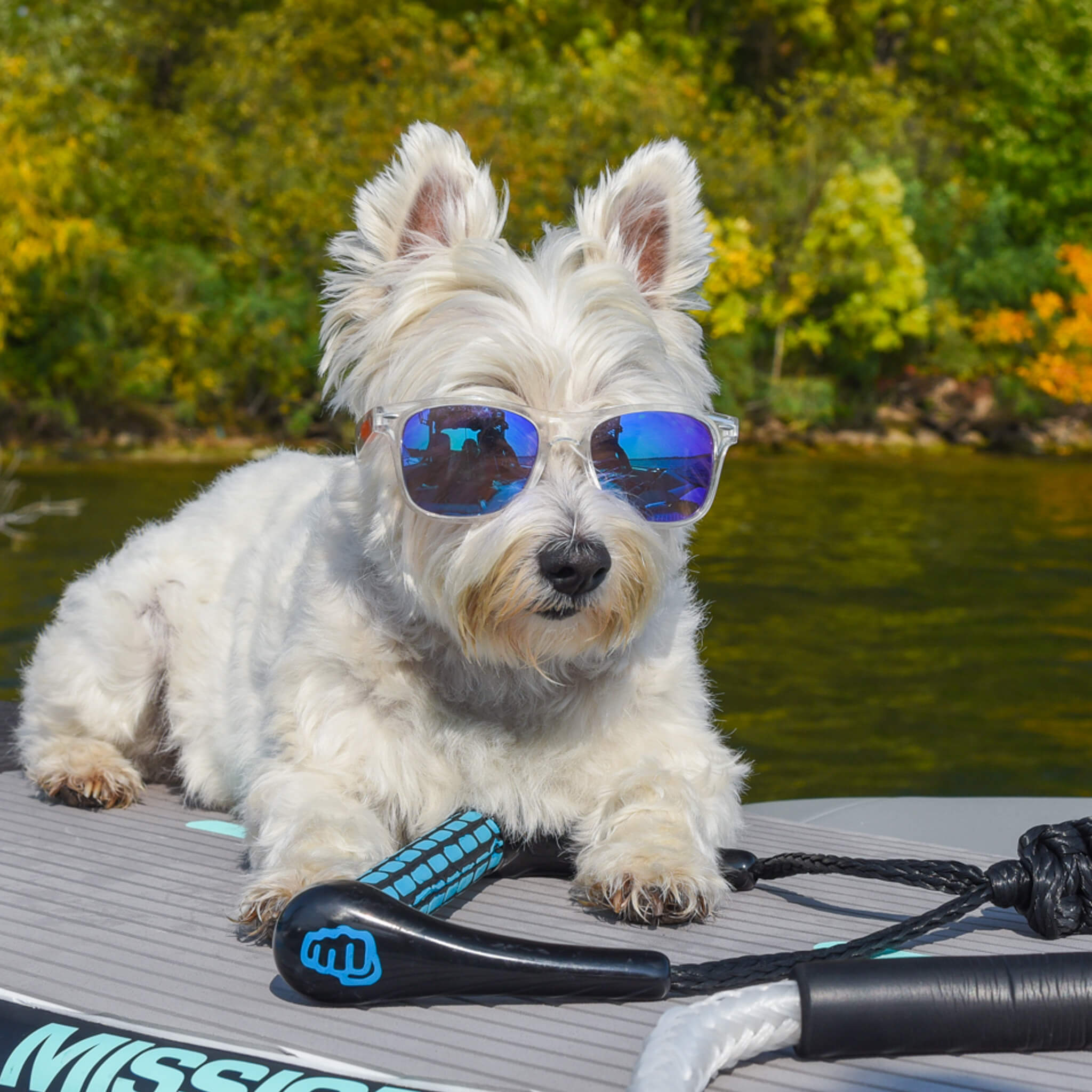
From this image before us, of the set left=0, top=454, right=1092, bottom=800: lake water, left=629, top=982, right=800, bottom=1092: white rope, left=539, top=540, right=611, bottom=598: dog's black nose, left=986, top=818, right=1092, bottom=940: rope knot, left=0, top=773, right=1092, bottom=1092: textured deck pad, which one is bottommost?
left=0, top=454, right=1092, bottom=800: lake water

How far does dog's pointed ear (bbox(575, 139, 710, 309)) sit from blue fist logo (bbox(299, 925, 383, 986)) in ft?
5.56

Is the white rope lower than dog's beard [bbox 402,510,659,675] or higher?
lower

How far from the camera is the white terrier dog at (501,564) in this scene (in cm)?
278

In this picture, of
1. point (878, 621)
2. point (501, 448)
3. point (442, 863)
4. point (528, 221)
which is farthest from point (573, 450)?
point (528, 221)

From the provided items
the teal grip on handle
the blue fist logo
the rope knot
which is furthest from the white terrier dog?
the rope knot

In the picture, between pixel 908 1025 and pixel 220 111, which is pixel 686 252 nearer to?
pixel 908 1025

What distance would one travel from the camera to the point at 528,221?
28172mm

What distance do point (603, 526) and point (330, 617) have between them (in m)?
0.72

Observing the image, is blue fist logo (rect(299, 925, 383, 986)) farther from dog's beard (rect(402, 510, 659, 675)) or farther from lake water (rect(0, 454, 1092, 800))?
lake water (rect(0, 454, 1092, 800))

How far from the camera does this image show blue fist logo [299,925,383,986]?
2176mm

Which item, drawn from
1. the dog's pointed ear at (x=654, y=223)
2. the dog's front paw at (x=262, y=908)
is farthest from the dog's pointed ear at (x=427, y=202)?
the dog's front paw at (x=262, y=908)

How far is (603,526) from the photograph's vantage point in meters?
2.77

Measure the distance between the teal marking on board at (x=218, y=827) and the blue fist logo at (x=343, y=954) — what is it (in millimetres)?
1144

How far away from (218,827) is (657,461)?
1524 mm
